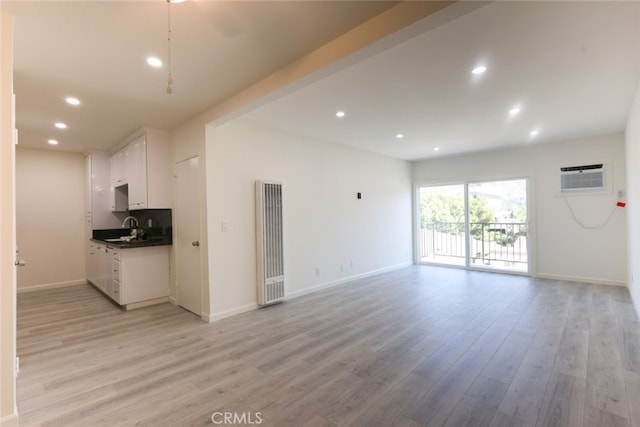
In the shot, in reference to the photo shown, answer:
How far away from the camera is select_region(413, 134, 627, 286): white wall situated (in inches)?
199

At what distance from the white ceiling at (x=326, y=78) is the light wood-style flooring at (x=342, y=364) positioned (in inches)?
100

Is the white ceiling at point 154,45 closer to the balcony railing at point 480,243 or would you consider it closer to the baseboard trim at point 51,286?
the baseboard trim at point 51,286

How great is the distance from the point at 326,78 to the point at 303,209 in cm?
240

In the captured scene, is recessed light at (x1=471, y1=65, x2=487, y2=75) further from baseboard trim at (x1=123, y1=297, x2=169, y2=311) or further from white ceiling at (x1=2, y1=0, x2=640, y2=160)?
baseboard trim at (x1=123, y1=297, x2=169, y2=311)

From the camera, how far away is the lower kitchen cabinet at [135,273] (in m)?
4.16

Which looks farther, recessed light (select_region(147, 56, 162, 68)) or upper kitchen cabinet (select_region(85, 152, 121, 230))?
upper kitchen cabinet (select_region(85, 152, 121, 230))

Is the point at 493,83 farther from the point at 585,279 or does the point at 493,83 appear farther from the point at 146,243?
the point at 146,243

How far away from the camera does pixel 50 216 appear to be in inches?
221

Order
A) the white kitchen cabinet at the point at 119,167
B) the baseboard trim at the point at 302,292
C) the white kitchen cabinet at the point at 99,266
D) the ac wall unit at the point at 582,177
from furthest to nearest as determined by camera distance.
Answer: the ac wall unit at the point at 582,177 < the white kitchen cabinet at the point at 119,167 < the white kitchen cabinet at the point at 99,266 < the baseboard trim at the point at 302,292

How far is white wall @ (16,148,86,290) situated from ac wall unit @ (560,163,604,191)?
9392mm

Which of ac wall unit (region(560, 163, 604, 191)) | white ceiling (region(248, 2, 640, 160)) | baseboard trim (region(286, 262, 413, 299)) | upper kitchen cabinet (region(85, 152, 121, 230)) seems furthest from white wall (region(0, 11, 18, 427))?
ac wall unit (region(560, 163, 604, 191))

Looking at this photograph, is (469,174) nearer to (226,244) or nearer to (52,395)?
(226,244)

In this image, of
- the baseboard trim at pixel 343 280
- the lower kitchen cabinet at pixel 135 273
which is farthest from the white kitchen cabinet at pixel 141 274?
the baseboard trim at pixel 343 280


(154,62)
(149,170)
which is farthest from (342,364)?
(149,170)
